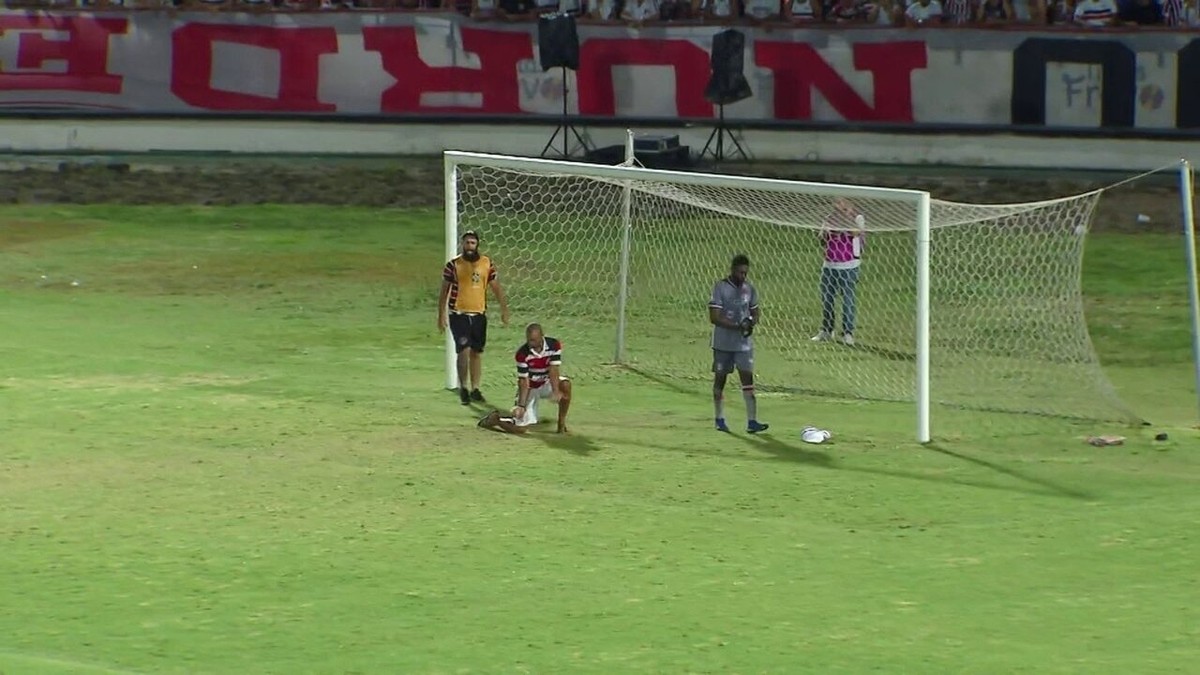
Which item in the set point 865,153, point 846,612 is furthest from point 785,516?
point 865,153

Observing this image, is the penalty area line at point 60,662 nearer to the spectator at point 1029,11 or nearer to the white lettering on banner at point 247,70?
the white lettering on banner at point 247,70

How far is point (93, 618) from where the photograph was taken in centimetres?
1164

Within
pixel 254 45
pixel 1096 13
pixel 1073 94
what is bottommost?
pixel 1073 94

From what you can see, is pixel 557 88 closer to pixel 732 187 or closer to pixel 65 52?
pixel 65 52

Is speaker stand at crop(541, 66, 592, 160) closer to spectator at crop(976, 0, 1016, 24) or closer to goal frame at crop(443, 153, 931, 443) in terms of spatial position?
spectator at crop(976, 0, 1016, 24)

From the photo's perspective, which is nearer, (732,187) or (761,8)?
(732,187)

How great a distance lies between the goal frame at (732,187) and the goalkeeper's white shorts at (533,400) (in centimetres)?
212

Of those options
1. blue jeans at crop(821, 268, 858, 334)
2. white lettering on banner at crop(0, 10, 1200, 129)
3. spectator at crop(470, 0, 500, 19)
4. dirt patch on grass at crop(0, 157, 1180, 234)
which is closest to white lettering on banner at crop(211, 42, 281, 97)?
white lettering on banner at crop(0, 10, 1200, 129)

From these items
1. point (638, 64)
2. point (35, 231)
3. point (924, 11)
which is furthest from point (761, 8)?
point (35, 231)

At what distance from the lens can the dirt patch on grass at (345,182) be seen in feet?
100

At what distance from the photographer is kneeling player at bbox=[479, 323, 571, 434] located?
17750 millimetres

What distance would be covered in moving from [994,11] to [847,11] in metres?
2.60

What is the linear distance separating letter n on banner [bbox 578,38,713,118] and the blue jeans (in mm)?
10378

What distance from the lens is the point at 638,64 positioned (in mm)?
32969
